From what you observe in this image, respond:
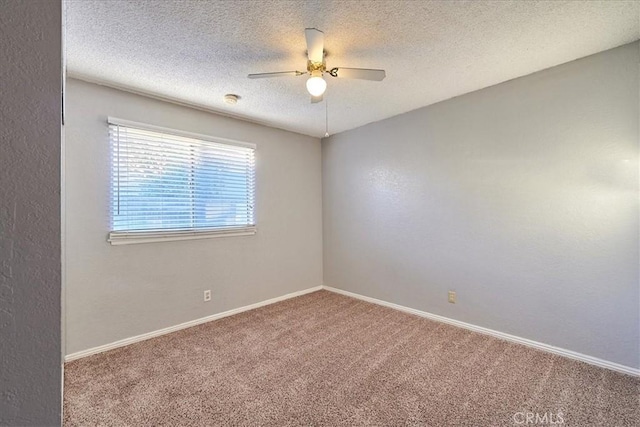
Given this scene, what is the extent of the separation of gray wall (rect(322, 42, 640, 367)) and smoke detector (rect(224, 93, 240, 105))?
1.76 m

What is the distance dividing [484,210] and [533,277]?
2.32 feet

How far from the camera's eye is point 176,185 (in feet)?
9.50

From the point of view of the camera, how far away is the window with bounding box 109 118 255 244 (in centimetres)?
257

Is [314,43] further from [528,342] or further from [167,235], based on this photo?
[528,342]

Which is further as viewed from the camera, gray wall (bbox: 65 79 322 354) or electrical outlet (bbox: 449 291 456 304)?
electrical outlet (bbox: 449 291 456 304)

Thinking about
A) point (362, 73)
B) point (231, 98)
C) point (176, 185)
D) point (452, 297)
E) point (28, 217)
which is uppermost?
point (231, 98)

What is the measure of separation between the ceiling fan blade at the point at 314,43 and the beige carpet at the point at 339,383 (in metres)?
2.25

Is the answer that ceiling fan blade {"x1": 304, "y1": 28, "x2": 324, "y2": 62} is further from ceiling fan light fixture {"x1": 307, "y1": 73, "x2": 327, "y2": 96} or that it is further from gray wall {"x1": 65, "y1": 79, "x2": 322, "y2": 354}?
gray wall {"x1": 65, "y1": 79, "x2": 322, "y2": 354}

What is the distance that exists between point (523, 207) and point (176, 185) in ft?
10.9

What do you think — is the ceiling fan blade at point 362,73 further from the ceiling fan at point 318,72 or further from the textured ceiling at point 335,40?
the textured ceiling at point 335,40

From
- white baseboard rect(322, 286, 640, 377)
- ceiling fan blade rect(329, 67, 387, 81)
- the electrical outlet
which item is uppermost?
ceiling fan blade rect(329, 67, 387, 81)

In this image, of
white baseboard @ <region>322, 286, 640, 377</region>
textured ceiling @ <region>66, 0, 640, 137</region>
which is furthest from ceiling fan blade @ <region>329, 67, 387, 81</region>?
white baseboard @ <region>322, 286, 640, 377</region>

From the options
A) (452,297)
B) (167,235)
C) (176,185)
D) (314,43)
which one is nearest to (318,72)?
(314,43)

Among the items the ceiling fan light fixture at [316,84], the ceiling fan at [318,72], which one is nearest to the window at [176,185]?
the ceiling fan at [318,72]
